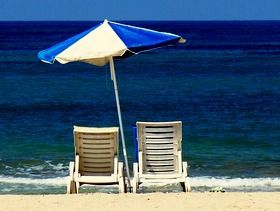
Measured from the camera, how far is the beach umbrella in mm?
8984

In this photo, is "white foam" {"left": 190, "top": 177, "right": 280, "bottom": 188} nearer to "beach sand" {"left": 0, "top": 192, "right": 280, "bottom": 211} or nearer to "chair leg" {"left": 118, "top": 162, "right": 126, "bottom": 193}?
"chair leg" {"left": 118, "top": 162, "right": 126, "bottom": 193}

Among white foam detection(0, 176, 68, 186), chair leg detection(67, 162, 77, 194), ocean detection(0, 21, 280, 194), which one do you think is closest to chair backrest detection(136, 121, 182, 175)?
chair leg detection(67, 162, 77, 194)

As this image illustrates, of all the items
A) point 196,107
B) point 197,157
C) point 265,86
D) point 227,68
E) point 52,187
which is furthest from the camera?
point 227,68

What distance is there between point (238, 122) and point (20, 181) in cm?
967

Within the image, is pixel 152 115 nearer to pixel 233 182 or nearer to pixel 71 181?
pixel 233 182

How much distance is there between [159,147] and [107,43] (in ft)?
5.17

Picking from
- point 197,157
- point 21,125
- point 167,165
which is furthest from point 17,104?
point 167,165

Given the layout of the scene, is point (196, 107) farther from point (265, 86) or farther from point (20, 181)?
point (20, 181)

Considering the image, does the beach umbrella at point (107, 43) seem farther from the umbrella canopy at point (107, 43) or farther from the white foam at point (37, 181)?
the white foam at point (37, 181)

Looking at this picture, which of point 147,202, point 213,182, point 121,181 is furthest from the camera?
point 213,182

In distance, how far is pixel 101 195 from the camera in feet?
30.3

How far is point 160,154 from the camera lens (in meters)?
9.86

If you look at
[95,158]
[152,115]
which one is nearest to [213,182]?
[95,158]

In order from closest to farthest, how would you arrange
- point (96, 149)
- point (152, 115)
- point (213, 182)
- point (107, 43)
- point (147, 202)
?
1. point (147, 202)
2. point (107, 43)
3. point (96, 149)
4. point (213, 182)
5. point (152, 115)
